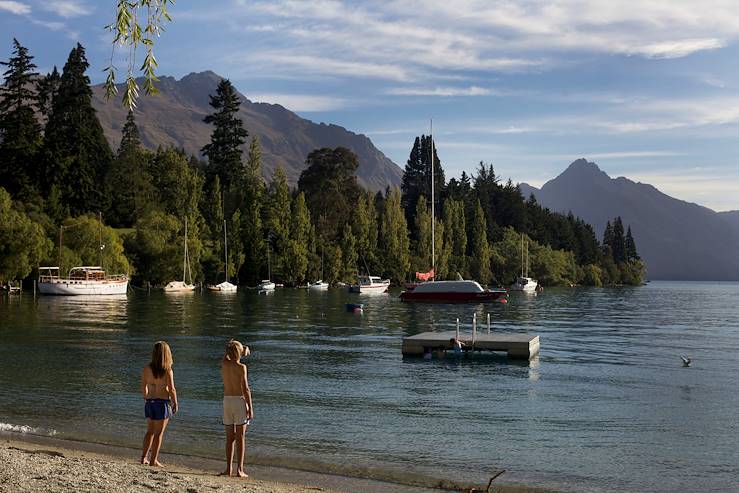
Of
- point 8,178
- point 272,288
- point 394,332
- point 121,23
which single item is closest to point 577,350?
point 394,332

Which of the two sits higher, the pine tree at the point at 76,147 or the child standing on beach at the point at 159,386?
the pine tree at the point at 76,147

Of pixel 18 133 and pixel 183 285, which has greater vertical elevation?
pixel 18 133

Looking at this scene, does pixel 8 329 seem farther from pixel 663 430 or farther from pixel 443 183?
pixel 443 183

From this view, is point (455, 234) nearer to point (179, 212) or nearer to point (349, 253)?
point (349, 253)

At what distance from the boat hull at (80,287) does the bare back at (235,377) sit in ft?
288

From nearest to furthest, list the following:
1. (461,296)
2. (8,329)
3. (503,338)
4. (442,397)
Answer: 1. (442,397)
2. (503,338)
3. (8,329)
4. (461,296)

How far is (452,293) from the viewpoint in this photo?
86500 mm

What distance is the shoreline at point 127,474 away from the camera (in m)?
11.9

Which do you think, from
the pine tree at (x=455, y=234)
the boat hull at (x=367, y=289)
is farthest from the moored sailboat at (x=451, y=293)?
the pine tree at (x=455, y=234)

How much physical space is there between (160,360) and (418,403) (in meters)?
12.4

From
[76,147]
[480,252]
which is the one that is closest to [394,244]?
[480,252]

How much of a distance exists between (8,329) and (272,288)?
240 ft

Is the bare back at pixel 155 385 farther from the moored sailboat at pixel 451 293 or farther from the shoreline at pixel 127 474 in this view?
the moored sailboat at pixel 451 293

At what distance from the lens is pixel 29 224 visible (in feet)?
299
